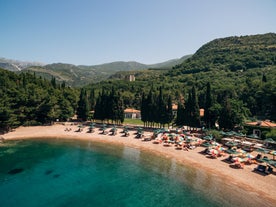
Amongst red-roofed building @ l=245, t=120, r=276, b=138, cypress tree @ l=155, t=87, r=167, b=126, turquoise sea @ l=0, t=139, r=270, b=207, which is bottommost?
turquoise sea @ l=0, t=139, r=270, b=207

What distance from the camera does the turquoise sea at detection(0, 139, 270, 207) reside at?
18109 millimetres

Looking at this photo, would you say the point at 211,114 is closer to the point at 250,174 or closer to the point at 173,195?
the point at 250,174

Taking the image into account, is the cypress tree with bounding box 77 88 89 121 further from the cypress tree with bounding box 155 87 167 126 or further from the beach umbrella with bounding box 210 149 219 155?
the beach umbrella with bounding box 210 149 219 155

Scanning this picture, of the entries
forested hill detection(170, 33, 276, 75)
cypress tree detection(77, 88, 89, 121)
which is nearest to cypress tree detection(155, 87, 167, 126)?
cypress tree detection(77, 88, 89, 121)

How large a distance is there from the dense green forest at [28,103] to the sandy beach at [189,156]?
135 inches

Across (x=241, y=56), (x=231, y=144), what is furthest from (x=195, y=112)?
(x=241, y=56)

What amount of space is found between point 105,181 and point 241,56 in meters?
147

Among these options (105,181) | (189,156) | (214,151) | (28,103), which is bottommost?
(105,181)

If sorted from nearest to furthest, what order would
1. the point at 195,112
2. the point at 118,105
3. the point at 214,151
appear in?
the point at 214,151 < the point at 195,112 < the point at 118,105

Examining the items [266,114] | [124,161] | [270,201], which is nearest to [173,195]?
[270,201]

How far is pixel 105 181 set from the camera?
888 inches

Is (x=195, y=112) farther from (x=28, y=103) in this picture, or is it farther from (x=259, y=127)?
(x=28, y=103)

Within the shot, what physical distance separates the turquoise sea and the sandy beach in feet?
5.26

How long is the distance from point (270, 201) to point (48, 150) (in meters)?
34.3
